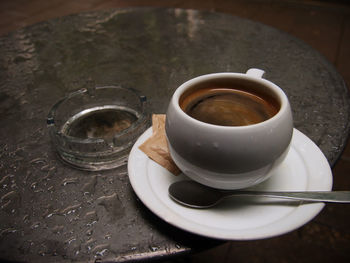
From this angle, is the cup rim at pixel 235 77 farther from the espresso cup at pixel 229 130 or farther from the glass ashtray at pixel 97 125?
the glass ashtray at pixel 97 125

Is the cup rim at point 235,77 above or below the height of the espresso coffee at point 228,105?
above

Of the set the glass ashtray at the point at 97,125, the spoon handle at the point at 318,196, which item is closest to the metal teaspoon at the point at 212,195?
the spoon handle at the point at 318,196

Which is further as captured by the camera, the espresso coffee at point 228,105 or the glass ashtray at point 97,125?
the glass ashtray at point 97,125

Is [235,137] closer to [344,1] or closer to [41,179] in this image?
[41,179]

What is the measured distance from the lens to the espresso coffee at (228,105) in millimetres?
362

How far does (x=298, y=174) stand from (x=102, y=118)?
14.0 inches

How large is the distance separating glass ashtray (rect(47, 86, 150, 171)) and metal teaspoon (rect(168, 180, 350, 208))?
0.14m

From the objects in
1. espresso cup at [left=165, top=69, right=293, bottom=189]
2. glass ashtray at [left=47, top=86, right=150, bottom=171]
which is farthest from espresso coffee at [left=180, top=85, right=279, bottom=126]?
glass ashtray at [left=47, top=86, right=150, bottom=171]

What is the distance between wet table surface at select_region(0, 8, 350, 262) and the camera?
358mm

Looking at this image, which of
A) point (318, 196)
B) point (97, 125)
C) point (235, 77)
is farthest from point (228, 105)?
point (97, 125)

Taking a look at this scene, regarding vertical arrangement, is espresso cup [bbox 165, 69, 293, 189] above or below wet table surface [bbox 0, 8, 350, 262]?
above

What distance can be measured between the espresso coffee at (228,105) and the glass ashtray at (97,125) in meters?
0.13

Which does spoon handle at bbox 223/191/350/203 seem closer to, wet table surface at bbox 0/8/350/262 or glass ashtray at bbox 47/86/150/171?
wet table surface at bbox 0/8/350/262

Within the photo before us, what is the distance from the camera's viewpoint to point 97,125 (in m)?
0.57
